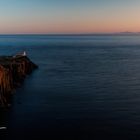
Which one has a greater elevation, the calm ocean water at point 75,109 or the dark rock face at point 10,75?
the dark rock face at point 10,75

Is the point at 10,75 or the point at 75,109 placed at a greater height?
the point at 10,75

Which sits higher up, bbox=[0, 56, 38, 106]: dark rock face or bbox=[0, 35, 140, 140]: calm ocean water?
bbox=[0, 56, 38, 106]: dark rock face

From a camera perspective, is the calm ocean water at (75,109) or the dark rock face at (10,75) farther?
the dark rock face at (10,75)

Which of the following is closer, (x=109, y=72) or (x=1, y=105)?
(x=1, y=105)

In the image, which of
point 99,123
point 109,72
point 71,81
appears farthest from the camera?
point 109,72

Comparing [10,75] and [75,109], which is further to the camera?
[10,75]

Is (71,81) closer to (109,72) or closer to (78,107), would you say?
(109,72)

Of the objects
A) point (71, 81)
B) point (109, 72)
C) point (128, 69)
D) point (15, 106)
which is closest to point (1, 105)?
point (15, 106)

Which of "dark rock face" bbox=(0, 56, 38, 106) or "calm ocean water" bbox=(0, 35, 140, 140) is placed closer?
"calm ocean water" bbox=(0, 35, 140, 140)
